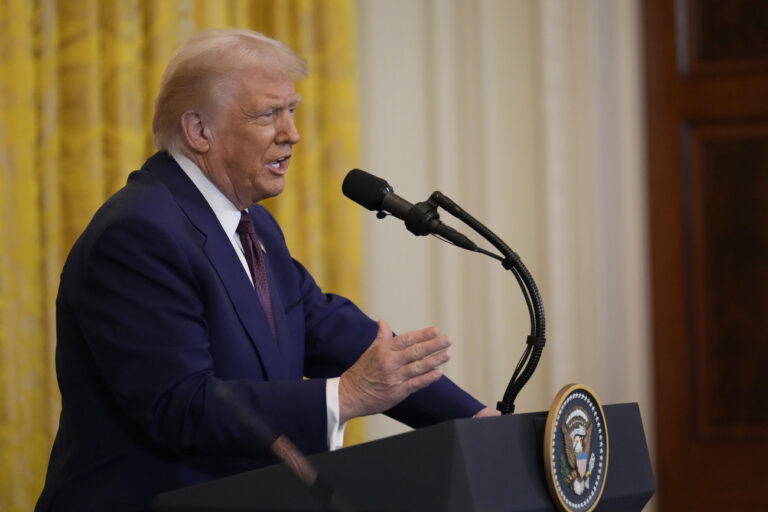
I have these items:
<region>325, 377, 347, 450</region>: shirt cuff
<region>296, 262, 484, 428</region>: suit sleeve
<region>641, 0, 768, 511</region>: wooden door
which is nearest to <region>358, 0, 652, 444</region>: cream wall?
<region>641, 0, 768, 511</region>: wooden door

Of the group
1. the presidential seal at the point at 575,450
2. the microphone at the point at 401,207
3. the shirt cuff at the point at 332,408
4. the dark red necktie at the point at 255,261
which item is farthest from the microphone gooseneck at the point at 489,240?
the dark red necktie at the point at 255,261

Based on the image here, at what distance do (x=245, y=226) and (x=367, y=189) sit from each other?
388 mm

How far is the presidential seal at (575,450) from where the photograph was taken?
4.19 ft

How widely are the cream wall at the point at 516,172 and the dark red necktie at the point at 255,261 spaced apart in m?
1.76

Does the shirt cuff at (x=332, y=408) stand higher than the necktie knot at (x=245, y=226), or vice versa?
the necktie knot at (x=245, y=226)

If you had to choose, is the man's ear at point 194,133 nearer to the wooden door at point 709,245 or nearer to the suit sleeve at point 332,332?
the suit sleeve at point 332,332

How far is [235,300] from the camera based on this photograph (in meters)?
1.69

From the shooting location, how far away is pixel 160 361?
1488 millimetres

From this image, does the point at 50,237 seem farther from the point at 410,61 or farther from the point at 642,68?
the point at 642,68

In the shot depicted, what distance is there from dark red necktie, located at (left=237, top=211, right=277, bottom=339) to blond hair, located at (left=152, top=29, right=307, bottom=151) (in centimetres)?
22

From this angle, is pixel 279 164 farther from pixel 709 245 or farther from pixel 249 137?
pixel 709 245

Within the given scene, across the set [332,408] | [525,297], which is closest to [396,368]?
[332,408]

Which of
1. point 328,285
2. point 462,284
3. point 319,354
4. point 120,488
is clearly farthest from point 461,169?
point 120,488

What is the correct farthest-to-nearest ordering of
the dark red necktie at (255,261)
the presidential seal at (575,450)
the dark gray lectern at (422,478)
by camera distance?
1. the dark red necktie at (255,261)
2. the presidential seal at (575,450)
3. the dark gray lectern at (422,478)
